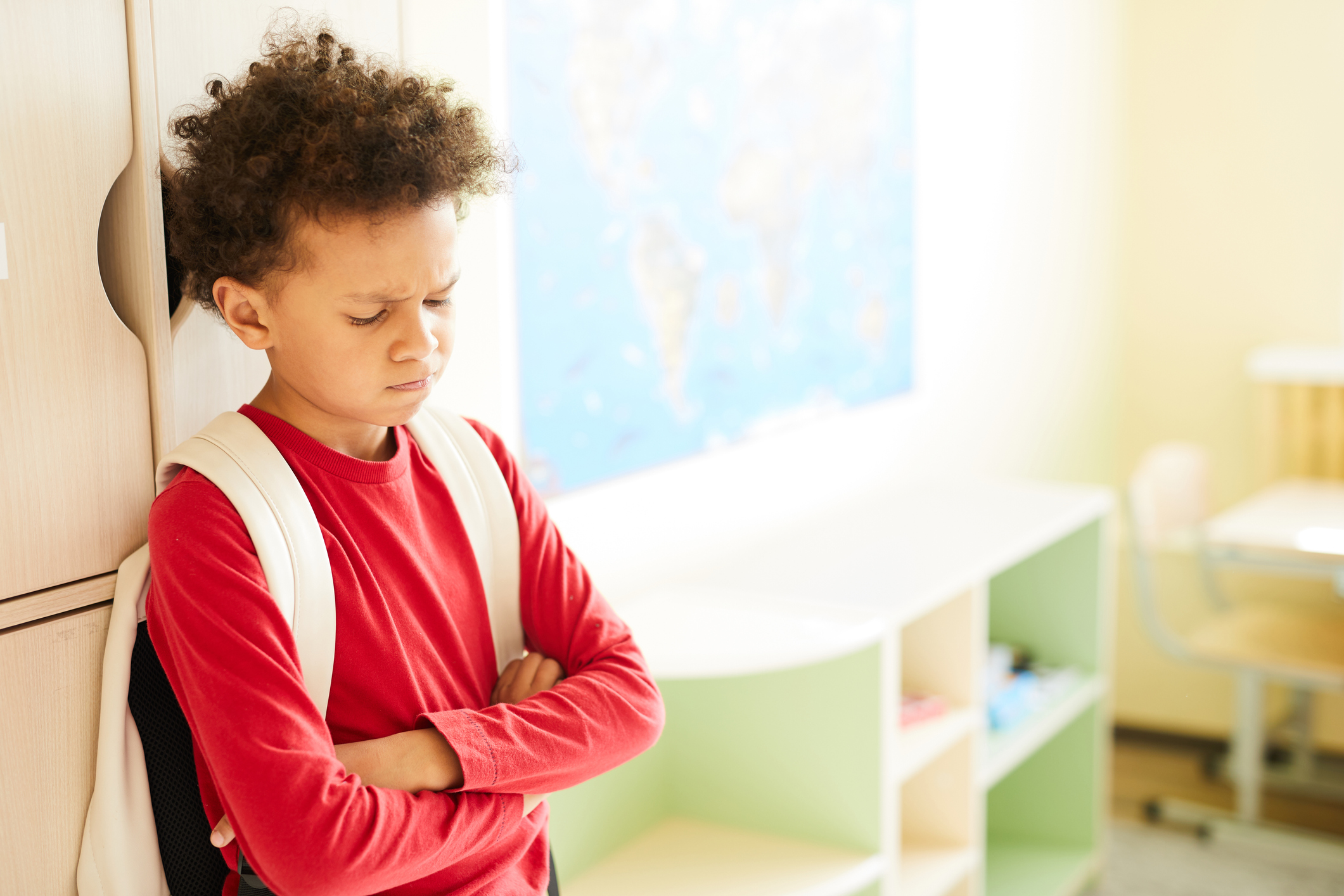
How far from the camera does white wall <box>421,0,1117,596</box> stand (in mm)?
1623

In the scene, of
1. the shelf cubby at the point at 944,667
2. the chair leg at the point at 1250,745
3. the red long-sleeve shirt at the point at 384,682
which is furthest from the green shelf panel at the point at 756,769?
the chair leg at the point at 1250,745

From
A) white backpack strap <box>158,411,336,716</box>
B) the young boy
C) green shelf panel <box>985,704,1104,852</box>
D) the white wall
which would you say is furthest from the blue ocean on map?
green shelf panel <box>985,704,1104,852</box>

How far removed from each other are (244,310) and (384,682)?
314 mm

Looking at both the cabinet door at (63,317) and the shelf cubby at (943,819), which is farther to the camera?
the shelf cubby at (943,819)

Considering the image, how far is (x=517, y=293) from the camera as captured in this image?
1.66m

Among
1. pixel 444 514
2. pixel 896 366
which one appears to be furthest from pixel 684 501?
pixel 444 514

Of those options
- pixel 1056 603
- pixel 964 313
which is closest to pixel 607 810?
pixel 1056 603

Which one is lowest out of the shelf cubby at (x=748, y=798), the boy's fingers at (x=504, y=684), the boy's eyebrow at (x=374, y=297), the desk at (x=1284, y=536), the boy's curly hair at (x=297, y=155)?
the shelf cubby at (x=748, y=798)

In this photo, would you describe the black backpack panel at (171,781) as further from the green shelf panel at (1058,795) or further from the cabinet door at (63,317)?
the green shelf panel at (1058,795)

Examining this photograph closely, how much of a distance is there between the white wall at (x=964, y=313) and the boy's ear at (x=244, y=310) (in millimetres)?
508

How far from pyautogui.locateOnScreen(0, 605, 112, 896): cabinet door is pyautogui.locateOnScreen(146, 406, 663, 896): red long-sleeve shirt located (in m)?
0.08

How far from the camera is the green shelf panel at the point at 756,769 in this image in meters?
1.73

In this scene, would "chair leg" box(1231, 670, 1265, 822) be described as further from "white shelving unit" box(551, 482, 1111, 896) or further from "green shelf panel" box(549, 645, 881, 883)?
"green shelf panel" box(549, 645, 881, 883)

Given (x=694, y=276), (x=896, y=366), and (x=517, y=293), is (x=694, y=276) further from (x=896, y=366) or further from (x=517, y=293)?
(x=896, y=366)
